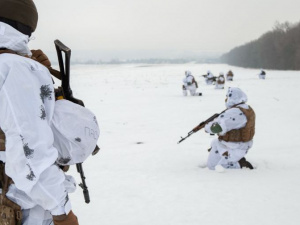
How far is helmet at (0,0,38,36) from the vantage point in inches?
48.9

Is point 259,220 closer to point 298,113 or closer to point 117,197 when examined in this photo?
point 117,197

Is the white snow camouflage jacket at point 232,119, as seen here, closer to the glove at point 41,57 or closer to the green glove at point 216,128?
the green glove at point 216,128

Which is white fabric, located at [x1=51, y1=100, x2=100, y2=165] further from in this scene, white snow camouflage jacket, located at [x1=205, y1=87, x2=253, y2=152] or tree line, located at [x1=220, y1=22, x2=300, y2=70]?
tree line, located at [x1=220, y1=22, x2=300, y2=70]

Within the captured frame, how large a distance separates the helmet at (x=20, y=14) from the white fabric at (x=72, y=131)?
1.13 ft

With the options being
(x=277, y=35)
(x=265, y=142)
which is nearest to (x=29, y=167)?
(x=265, y=142)

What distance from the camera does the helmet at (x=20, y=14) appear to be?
1242mm

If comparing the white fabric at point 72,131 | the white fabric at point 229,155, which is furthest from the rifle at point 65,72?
the white fabric at point 229,155

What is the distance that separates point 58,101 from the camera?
133 centimetres

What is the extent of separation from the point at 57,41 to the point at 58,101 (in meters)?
0.30

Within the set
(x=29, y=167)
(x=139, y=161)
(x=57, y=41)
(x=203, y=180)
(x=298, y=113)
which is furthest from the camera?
(x=298, y=113)

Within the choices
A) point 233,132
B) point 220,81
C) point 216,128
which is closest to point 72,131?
point 216,128

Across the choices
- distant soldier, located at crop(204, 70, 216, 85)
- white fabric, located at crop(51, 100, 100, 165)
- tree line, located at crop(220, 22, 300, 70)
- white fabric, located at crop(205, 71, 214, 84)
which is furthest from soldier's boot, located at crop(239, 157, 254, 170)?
tree line, located at crop(220, 22, 300, 70)

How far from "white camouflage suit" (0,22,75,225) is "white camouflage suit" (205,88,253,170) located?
372 centimetres

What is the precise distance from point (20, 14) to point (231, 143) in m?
4.06
